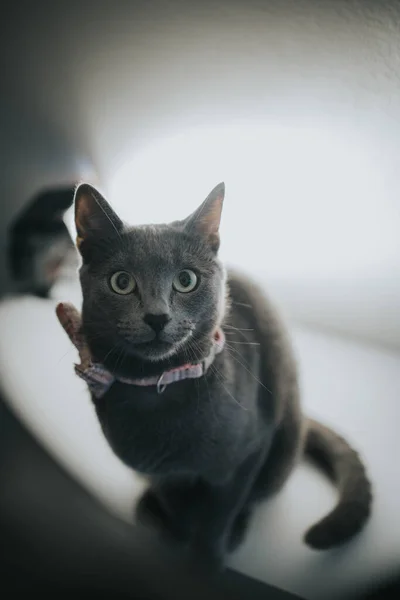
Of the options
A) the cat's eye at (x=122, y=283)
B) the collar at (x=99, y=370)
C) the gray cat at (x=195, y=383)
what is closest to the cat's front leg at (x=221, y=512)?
the gray cat at (x=195, y=383)

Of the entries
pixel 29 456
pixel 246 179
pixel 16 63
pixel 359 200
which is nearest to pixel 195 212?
pixel 246 179

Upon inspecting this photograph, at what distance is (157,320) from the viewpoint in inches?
19.8

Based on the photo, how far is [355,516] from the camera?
61 centimetres

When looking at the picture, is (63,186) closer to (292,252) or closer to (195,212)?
(195,212)

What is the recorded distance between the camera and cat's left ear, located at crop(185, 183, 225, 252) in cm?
53

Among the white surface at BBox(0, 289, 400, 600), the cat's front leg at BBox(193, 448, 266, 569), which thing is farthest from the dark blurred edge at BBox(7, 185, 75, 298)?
the cat's front leg at BBox(193, 448, 266, 569)

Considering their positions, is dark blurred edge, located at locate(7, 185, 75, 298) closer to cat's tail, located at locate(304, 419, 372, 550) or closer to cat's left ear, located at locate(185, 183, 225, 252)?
cat's left ear, located at locate(185, 183, 225, 252)

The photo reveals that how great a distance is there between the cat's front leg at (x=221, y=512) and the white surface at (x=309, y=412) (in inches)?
1.1

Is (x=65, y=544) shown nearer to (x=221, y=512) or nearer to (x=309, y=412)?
(x=221, y=512)

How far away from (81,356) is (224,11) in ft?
1.56

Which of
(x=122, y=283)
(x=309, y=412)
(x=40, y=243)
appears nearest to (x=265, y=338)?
(x=309, y=412)

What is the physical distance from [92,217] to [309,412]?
1.35ft

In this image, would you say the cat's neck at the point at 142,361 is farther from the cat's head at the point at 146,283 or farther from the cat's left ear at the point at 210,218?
the cat's left ear at the point at 210,218

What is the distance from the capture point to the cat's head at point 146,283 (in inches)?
20.4
